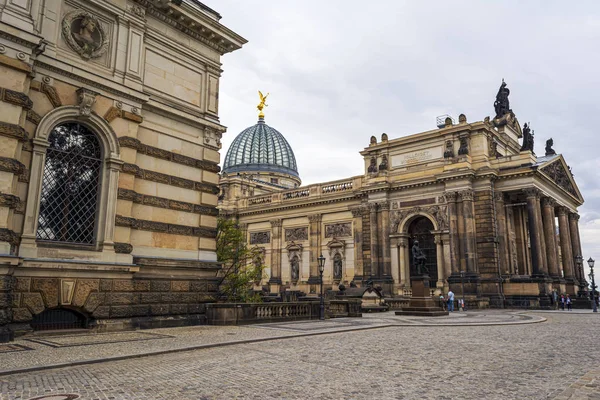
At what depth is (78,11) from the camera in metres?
14.6

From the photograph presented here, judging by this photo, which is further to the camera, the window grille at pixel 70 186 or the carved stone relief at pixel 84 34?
the carved stone relief at pixel 84 34

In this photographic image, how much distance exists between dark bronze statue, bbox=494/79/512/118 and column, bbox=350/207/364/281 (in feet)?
57.9

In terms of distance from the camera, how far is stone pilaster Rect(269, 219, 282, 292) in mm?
54094

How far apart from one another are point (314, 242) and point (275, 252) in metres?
5.82

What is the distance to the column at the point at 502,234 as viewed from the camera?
3906 cm

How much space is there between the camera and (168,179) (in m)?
16.6

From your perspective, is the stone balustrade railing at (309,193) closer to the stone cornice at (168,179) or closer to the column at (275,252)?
the column at (275,252)

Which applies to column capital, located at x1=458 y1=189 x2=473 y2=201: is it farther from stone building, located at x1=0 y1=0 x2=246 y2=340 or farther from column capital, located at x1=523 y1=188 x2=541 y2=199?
stone building, located at x1=0 y1=0 x2=246 y2=340

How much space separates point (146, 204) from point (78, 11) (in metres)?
6.41

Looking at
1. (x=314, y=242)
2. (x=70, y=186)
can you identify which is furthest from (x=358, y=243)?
(x=70, y=186)

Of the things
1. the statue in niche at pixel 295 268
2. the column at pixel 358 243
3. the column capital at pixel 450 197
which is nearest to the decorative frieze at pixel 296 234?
the statue in niche at pixel 295 268

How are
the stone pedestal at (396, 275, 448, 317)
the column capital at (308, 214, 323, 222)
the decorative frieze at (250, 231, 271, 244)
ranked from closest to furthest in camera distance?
the stone pedestal at (396, 275, 448, 317)
the column capital at (308, 214, 323, 222)
the decorative frieze at (250, 231, 271, 244)

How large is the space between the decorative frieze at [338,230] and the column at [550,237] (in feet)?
59.7

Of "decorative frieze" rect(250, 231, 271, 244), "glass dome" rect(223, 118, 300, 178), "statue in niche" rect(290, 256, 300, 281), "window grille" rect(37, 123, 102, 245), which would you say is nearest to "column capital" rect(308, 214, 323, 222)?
"statue in niche" rect(290, 256, 300, 281)
